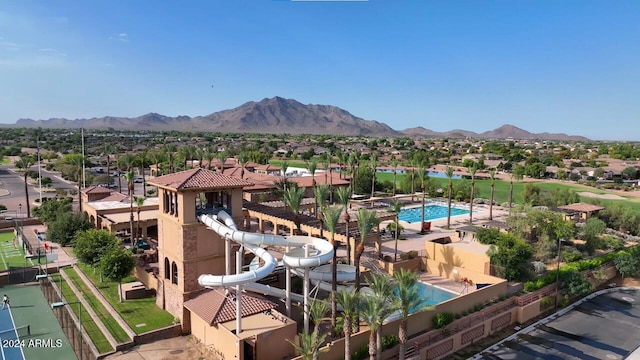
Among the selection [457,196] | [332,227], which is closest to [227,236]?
[332,227]

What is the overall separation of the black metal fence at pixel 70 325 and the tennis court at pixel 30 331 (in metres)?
0.31

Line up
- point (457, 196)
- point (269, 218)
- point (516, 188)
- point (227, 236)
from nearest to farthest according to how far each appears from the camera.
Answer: point (227, 236)
point (269, 218)
point (457, 196)
point (516, 188)

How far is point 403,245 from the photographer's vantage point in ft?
137

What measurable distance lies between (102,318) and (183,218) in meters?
7.68

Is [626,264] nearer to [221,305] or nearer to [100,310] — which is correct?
[221,305]

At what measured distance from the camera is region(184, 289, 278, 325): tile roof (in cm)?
2264

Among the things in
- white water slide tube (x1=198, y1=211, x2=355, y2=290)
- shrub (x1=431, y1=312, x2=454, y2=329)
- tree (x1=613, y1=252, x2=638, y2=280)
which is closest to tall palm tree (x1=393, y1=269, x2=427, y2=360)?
white water slide tube (x1=198, y1=211, x2=355, y2=290)

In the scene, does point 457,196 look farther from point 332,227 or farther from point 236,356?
point 236,356

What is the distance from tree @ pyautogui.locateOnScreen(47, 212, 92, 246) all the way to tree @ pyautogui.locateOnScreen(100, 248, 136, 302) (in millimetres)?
12564

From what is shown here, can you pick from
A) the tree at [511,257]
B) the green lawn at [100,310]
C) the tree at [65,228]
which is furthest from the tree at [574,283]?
the tree at [65,228]

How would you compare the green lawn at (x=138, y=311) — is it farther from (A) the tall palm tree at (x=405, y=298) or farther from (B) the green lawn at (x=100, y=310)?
(A) the tall palm tree at (x=405, y=298)

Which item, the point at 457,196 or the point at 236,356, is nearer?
the point at 236,356

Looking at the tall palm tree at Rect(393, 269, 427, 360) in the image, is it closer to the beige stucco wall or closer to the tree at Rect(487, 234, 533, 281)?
the beige stucco wall

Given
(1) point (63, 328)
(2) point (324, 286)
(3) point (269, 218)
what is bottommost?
(1) point (63, 328)
